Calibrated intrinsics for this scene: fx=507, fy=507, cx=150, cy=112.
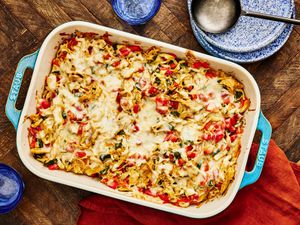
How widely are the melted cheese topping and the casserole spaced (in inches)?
1.2

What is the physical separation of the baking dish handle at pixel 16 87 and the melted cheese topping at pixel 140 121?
81 millimetres

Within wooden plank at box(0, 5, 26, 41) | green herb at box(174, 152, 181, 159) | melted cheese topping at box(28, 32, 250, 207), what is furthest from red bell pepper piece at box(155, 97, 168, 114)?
wooden plank at box(0, 5, 26, 41)

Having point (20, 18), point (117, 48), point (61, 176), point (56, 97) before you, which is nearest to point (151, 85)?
point (117, 48)

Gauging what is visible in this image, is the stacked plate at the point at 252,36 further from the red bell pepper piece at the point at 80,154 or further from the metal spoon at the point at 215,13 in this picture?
the red bell pepper piece at the point at 80,154

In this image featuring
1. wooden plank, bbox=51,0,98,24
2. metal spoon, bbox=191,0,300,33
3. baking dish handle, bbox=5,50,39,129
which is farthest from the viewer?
wooden plank, bbox=51,0,98,24

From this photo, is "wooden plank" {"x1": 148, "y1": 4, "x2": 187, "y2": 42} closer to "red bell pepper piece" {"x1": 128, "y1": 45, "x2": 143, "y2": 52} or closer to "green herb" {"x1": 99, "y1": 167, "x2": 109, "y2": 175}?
"red bell pepper piece" {"x1": 128, "y1": 45, "x2": 143, "y2": 52}

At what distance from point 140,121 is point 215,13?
1.66ft

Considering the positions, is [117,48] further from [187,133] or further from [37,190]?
[37,190]

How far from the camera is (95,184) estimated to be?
1902mm

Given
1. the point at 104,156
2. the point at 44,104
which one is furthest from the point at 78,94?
the point at 104,156

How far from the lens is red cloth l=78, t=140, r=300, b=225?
6.64ft

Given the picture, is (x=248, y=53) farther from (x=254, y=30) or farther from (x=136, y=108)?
(x=136, y=108)

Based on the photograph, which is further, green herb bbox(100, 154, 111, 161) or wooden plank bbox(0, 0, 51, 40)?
wooden plank bbox(0, 0, 51, 40)

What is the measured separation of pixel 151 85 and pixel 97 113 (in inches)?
9.0
